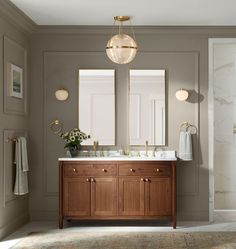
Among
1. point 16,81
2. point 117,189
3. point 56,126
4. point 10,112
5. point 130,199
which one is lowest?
point 130,199

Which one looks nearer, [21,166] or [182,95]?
[21,166]

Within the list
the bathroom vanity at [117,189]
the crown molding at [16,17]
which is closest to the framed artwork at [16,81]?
the crown molding at [16,17]

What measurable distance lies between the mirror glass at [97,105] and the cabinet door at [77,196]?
68 cm

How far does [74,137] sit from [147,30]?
5.41ft

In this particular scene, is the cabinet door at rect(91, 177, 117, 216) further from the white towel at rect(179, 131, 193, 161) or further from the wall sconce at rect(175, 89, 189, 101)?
the wall sconce at rect(175, 89, 189, 101)

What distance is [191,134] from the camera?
6.52 meters

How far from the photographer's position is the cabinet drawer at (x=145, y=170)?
5.99 m

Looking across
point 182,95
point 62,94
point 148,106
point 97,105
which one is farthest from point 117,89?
point 182,95

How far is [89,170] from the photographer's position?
6020 mm

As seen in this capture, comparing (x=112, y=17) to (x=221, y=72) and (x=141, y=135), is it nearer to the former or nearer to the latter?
(x=141, y=135)

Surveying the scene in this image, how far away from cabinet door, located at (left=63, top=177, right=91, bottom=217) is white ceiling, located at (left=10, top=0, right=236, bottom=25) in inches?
75.3

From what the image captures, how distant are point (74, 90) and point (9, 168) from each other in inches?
54.9

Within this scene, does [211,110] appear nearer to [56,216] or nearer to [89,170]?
[89,170]

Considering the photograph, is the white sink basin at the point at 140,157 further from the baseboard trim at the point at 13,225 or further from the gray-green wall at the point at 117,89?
the baseboard trim at the point at 13,225
